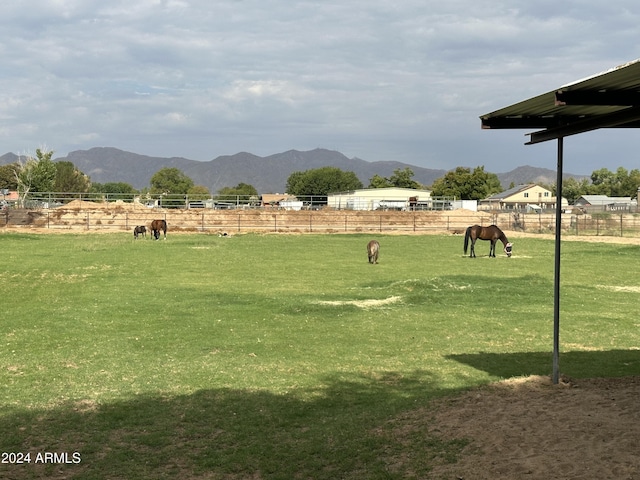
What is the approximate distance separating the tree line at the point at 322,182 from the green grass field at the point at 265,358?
6047 centimetres

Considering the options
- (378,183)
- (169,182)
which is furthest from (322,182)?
(169,182)

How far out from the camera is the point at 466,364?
35.8 ft

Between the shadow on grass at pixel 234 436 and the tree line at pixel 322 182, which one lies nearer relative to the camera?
the shadow on grass at pixel 234 436

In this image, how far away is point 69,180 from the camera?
12375 cm

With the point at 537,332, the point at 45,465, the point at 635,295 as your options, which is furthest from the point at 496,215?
the point at 45,465

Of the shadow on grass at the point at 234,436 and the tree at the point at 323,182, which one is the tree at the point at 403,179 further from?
the shadow on grass at the point at 234,436

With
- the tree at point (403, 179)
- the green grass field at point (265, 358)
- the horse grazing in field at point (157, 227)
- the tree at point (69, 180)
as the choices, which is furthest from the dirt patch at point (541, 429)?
the tree at point (403, 179)

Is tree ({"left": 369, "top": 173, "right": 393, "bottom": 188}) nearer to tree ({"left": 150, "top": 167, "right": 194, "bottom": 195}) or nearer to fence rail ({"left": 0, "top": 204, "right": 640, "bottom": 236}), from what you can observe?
tree ({"left": 150, "top": 167, "right": 194, "bottom": 195})

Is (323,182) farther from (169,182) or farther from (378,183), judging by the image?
(169,182)

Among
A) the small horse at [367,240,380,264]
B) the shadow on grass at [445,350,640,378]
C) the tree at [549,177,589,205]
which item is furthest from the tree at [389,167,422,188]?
the shadow on grass at [445,350,640,378]

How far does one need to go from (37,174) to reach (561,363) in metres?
83.1

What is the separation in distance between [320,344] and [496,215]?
194 ft

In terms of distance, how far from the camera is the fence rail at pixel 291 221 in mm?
59938

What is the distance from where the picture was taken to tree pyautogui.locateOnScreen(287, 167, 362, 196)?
568 ft
